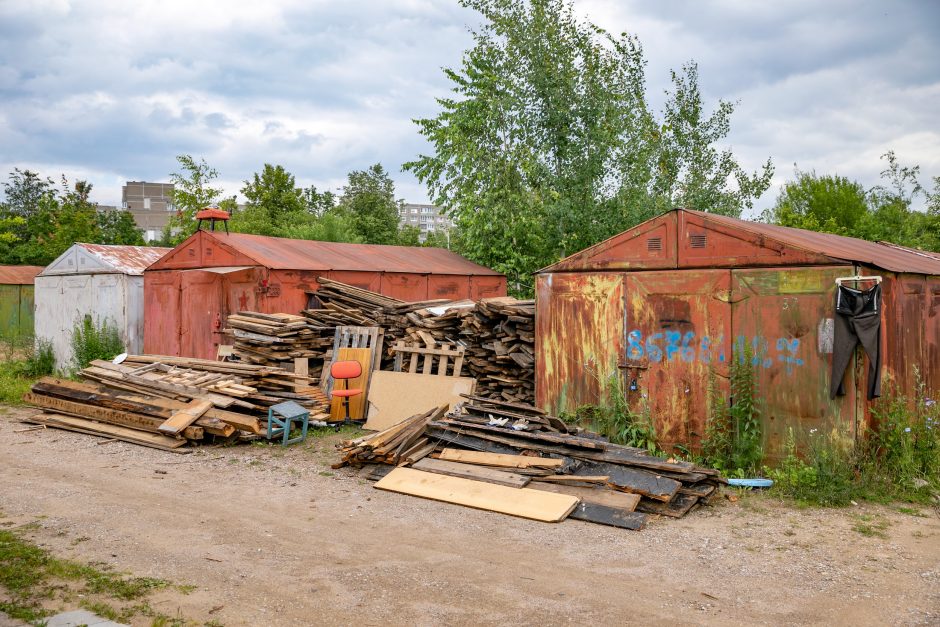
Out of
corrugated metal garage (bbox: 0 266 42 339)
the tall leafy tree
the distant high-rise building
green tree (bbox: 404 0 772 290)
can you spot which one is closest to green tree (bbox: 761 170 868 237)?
the tall leafy tree

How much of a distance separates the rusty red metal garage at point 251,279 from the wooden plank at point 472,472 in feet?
21.3

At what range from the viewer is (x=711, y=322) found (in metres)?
9.20

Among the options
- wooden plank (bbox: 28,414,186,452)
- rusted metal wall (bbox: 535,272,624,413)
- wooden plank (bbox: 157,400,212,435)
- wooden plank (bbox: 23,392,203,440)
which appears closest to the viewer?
rusted metal wall (bbox: 535,272,624,413)

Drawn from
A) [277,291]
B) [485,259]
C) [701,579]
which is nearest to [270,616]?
[701,579]

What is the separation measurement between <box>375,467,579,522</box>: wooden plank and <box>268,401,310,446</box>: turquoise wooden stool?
271 centimetres

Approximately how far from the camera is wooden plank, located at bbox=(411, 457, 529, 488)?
26.6 feet

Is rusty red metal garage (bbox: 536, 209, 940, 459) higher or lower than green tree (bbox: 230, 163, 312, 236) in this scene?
lower

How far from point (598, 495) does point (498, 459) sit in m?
1.41

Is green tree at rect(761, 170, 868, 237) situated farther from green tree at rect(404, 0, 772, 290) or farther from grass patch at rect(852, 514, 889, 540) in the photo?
grass patch at rect(852, 514, 889, 540)

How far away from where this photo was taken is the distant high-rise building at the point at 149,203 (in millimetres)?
85250

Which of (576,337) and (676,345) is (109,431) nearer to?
(576,337)

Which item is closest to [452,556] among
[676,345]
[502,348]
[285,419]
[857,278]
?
[676,345]

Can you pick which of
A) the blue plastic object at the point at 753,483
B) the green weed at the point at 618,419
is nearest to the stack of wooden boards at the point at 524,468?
the blue plastic object at the point at 753,483

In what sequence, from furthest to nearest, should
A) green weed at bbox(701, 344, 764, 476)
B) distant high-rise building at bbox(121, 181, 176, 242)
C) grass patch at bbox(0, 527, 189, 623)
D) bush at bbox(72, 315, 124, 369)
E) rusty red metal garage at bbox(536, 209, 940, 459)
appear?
distant high-rise building at bbox(121, 181, 176, 242)
bush at bbox(72, 315, 124, 369)
green weed at bbox(701, 344, 764, 476)
rusty red metal garage at bbox(536, 209, 940, 459)
grass patch at bbox(0, 527, 189, 623)
